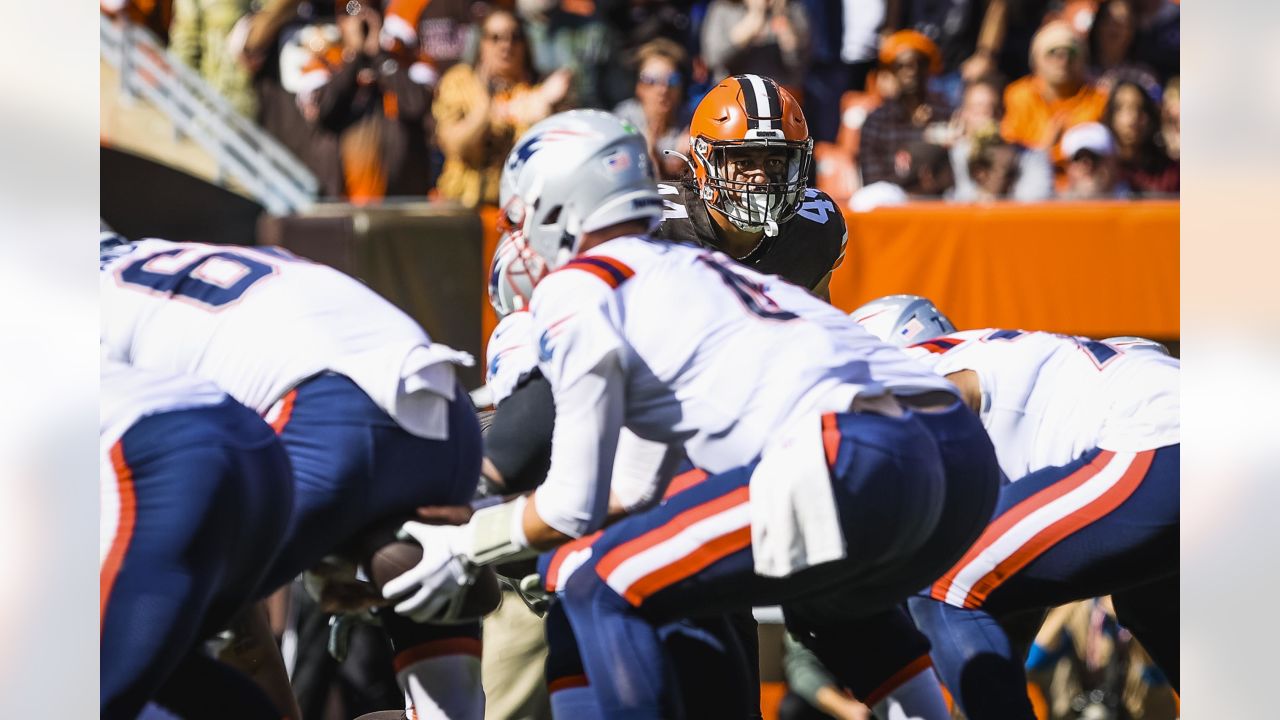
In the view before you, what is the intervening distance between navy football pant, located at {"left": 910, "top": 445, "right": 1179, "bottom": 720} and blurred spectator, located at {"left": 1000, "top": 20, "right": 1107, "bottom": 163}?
15.7ft

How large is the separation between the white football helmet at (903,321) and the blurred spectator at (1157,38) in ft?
15.6

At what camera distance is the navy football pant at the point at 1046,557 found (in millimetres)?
3996

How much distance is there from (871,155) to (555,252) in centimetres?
482

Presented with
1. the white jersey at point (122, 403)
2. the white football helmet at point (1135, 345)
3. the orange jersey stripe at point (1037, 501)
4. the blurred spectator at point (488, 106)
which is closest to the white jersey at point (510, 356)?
the white jersey at point (122, 403)

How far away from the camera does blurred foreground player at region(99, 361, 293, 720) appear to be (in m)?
3.19

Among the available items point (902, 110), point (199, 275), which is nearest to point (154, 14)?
point (902, 110)
